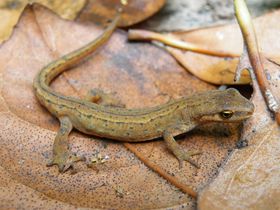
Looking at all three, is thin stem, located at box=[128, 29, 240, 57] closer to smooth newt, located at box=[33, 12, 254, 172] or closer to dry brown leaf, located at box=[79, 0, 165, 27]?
dry brown leaf, located at box=[79, 0, 165, 27]

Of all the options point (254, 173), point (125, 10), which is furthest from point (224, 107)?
point (125, 10)

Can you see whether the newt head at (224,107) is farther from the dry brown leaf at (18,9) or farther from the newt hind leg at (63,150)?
the dry brown leaf at (18,9)

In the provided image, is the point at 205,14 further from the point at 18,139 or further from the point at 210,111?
the point at 18,139

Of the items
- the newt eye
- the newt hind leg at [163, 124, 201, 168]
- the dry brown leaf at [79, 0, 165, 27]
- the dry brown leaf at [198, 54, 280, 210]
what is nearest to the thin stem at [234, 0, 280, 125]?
the dry brown leaf at [198, 54, 280, 210]

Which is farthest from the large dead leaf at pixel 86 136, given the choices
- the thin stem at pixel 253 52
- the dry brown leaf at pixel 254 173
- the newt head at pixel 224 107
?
the thin stem at pixel 253 52

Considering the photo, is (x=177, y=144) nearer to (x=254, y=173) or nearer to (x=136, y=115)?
(x=136, y=115)
